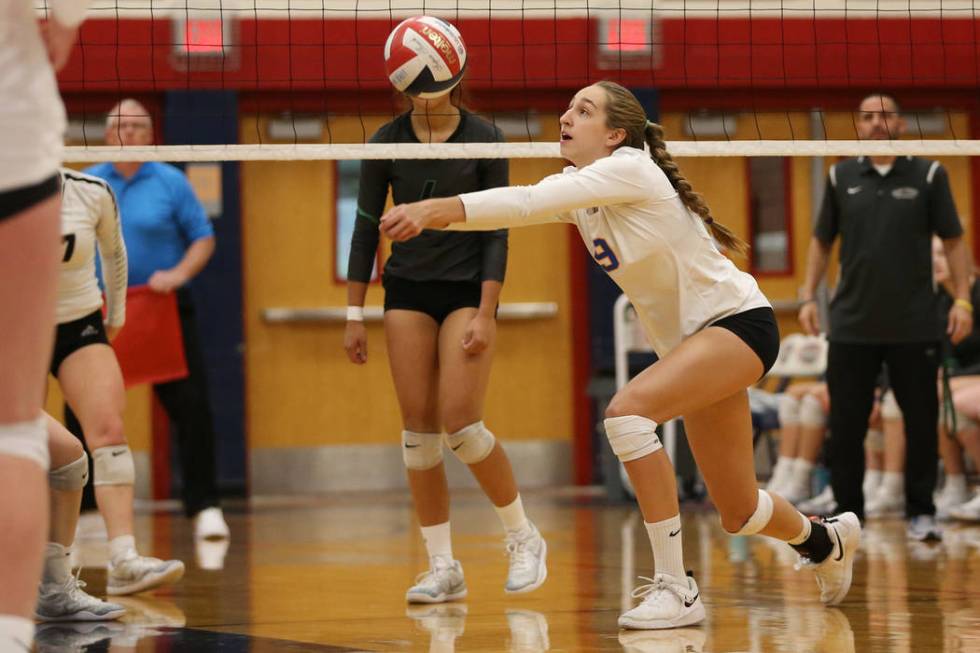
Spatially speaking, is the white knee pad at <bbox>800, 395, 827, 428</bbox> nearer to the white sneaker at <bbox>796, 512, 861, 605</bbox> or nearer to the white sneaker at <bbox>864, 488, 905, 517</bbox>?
the white sneaker at <bbox>864, 488, 905, 517</bbox>

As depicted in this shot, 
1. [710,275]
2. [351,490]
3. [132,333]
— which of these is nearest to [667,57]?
[351,490]

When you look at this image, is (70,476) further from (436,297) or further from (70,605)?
(436,297)

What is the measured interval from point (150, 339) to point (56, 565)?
9.39 feet

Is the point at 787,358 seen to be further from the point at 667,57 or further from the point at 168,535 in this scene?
the point at 168,535

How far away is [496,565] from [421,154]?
2.00 m

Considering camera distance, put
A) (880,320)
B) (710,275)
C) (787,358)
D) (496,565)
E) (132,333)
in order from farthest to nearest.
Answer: (787,358) → (132,333) → (880,320) → (496,565) → (710,275)

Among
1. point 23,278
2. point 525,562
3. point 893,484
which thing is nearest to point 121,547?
point 525,562

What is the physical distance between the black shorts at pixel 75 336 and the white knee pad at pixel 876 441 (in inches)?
199

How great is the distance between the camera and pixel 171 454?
10.4 metres

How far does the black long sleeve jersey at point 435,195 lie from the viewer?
5.18 m

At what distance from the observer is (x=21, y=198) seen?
7.77ft

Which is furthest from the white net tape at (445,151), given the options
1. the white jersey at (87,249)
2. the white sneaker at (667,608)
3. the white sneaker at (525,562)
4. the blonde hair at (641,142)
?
the white sneaker at (667,608)

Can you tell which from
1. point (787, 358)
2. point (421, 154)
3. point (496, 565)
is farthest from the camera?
point (787, 358)

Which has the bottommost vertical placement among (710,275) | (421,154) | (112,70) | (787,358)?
(787,358)
